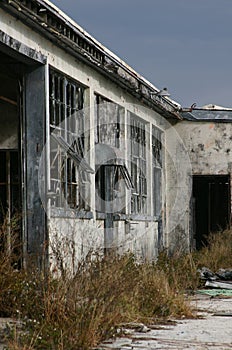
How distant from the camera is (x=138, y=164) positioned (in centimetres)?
1773

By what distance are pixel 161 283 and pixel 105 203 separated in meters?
4.42

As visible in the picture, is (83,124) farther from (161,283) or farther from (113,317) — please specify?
(113,317)

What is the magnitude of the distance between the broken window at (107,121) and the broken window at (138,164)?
1210mm

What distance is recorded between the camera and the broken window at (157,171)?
19.6 m

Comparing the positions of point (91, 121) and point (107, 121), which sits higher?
point (107, 121)

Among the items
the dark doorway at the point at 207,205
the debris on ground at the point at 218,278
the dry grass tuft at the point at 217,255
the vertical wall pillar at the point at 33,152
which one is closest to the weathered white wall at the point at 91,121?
the vertical wall pillar at the point at 33,152

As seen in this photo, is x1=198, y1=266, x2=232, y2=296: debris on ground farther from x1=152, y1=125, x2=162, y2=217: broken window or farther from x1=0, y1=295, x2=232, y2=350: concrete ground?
x1=0, y1=295, x2=232, y2=350: concrete ground

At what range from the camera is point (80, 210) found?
1275cm

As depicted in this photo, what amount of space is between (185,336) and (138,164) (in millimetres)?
9613

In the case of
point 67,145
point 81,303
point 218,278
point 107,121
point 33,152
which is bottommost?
point 218,278

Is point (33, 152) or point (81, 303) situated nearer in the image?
point (81, 303)

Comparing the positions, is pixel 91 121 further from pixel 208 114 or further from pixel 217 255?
pixel 208 114

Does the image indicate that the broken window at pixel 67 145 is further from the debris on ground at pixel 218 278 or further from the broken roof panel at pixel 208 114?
the broken roof panel at pixel 208 114

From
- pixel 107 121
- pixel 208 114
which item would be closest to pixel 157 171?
pixel 208 114
